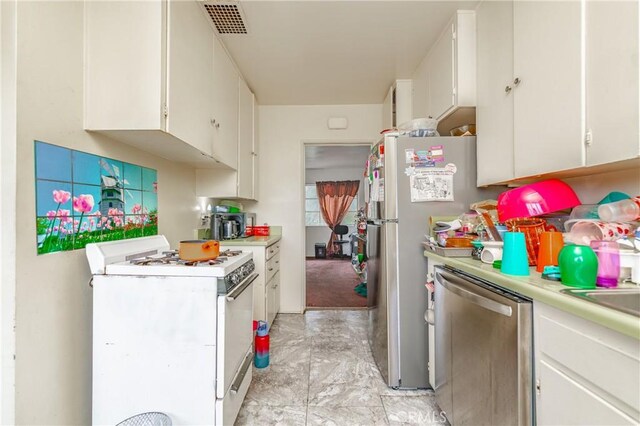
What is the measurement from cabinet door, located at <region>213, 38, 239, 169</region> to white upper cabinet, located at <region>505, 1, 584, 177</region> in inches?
70.7

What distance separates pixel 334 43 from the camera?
7.17 feet

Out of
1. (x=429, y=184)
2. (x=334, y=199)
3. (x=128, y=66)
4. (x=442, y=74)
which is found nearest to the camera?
(x=128, y=66)

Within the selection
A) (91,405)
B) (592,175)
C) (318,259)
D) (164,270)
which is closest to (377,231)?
(592,175)

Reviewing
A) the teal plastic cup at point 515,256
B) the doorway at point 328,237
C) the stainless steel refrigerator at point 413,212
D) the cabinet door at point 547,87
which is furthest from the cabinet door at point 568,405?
the doorway at point 328,237

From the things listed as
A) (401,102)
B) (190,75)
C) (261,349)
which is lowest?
(261,349)

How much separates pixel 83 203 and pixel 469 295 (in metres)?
1.76

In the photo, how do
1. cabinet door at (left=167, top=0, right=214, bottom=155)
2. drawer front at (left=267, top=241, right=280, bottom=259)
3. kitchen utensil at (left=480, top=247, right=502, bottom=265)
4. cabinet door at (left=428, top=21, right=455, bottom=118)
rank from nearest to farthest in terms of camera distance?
1. kitchen utensil at (left=480, top=247, right=502, bottom=265)
2. cabinet door at (left=167, top=0, right=214, bottom=155)
3. cabinet door at (left=428, top=21, right=455, bottom=118)
4. drawer front at (left=267, top=241, right=280, bottom=259)

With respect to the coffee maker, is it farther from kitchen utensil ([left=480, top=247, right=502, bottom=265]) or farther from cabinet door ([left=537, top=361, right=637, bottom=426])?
cabinet door ([left=537, top=361, right=637, bottom=426])

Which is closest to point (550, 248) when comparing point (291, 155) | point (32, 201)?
point (32, 201)

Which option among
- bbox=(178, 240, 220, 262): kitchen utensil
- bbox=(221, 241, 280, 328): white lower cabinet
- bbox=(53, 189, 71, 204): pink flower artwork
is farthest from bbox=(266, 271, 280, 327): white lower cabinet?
bbox=(53, 189, 71, 204): pink flower artwork

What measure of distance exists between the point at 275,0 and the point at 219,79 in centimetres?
65

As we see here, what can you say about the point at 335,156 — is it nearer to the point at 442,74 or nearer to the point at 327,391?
the point at 442,74

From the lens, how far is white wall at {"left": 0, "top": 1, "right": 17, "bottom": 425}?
1.00 meters

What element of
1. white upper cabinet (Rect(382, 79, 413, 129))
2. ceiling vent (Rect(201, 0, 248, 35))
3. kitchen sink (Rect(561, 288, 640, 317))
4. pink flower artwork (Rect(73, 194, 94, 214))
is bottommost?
kitchen sink (Rect(561, 288, 640, 317))
